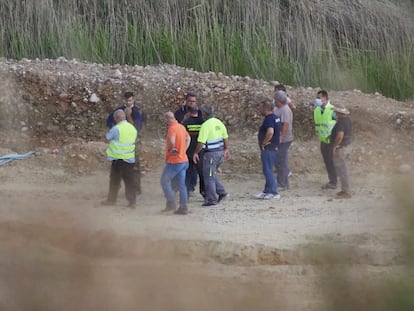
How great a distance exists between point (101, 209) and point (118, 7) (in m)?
9.78

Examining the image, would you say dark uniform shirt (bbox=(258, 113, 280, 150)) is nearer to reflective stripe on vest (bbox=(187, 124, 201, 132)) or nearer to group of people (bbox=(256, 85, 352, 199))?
group of people (bbox=(256, 85, 352, 199))

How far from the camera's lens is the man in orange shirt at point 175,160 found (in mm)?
13305

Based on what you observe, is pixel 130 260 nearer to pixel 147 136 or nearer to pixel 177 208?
pixel 177 208

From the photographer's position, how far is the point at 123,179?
1391 centimetres

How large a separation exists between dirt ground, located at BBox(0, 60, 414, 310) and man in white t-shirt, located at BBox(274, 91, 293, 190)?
0.45 m

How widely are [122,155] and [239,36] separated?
8771 millimetres

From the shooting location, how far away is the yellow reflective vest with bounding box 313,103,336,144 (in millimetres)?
14531

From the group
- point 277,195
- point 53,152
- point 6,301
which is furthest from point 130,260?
point 53,152

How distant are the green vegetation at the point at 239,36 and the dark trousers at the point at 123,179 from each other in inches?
Answer: 298

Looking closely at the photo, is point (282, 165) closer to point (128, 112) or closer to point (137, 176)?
point (137, 176)

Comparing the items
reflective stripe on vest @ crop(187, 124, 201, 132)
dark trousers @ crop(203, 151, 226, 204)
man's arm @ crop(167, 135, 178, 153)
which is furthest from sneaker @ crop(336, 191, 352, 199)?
man's arm @ crop(167, 135, 178, 153)

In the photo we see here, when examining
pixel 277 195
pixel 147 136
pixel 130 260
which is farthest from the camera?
pixel 147 136

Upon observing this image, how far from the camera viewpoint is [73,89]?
19328 mm

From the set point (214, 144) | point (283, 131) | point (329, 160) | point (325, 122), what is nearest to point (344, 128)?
point (325, 122)
